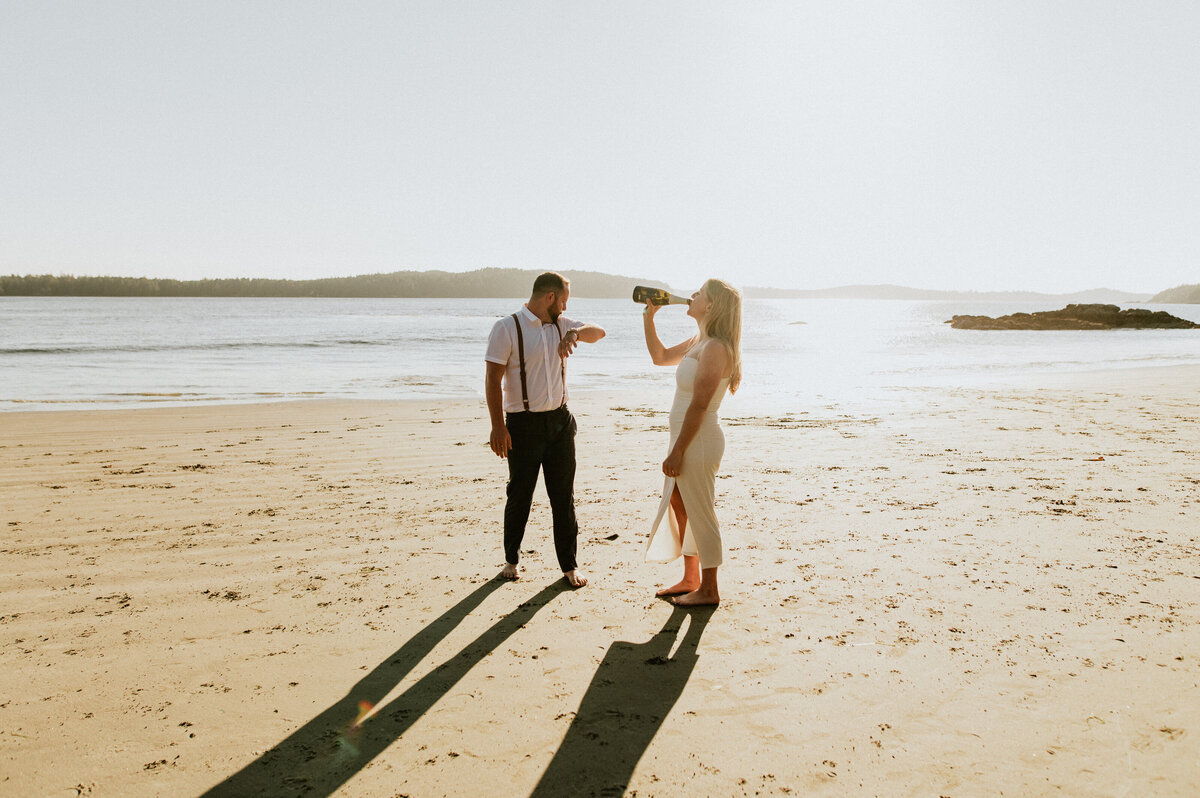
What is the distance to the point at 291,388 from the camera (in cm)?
1803

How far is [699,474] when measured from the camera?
434 centimetres

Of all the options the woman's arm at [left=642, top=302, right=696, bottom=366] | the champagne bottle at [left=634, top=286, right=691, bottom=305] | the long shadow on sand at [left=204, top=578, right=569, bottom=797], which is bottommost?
the long shadow on sand at [left=204, top=578, right=569, bottom=797]

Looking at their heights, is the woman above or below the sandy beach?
above

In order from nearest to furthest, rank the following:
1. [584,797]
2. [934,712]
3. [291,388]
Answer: [584,797] → [934,712] → [291,388]

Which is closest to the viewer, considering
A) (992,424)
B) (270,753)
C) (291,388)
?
(270,753)

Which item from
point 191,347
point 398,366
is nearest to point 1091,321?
point 398,366

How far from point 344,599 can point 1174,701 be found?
4.52 m

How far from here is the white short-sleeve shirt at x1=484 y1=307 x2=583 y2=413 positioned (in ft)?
15.2

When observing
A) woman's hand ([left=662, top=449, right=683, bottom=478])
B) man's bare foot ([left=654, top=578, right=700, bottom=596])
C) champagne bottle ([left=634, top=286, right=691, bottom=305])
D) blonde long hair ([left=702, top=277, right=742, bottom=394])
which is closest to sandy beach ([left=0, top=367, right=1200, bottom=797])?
man's bare foot ([left=654, top=578, right=700, bottom=596])

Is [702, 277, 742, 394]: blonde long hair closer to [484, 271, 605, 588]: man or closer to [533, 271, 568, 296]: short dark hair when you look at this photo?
[484, 271, 605, 588]: man

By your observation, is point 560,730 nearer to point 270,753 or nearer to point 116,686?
point 270,753

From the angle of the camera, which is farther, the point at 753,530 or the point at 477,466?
the point at 477,466

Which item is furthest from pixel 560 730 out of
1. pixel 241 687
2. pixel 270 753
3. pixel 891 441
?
pixel 891 441

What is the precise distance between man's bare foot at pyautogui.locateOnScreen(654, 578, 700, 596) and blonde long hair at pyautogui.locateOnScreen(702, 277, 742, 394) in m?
1.37
